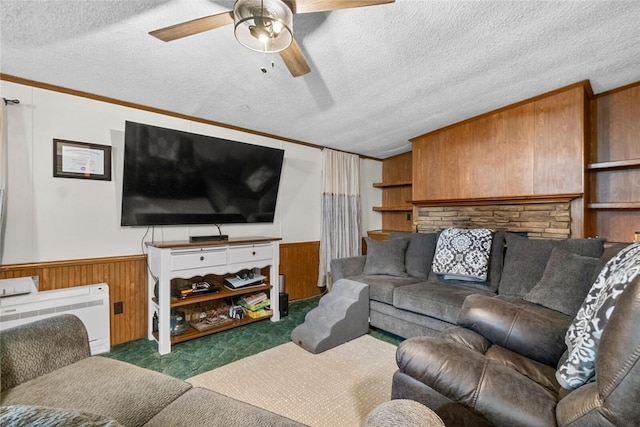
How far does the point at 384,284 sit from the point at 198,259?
1.82 meters

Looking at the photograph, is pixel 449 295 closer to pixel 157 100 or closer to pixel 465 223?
pixel 465 223

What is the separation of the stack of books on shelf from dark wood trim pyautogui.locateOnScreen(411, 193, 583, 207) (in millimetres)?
2364

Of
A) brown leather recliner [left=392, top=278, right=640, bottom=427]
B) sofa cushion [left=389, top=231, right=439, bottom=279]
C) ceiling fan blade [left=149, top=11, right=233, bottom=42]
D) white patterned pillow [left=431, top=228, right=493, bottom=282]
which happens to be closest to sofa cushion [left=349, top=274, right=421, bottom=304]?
sofa cushion [left=389, top=231, right=439, bottom=279]

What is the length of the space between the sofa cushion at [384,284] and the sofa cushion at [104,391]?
1999 mm

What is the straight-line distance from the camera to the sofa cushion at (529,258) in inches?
84.8

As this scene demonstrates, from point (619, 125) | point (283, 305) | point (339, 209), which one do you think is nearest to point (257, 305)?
point (283, 305)

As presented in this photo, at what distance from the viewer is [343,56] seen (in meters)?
1.96

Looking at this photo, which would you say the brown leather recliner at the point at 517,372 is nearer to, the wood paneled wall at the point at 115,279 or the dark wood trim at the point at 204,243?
the dark wood trim at the point at 204,243

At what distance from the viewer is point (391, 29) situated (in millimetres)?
1709

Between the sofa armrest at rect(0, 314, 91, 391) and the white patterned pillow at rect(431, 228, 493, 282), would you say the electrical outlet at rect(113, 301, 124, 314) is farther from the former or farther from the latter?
the white patterned pillow at rect(431, 228, 493, 282)

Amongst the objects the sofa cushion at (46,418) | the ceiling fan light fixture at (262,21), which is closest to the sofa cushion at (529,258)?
the ceiling fan light fixture at (262,21)

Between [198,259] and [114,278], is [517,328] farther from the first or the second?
[114,278]

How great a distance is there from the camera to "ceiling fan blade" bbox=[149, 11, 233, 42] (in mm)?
1338

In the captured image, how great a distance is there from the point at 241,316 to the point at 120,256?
4.27 ft
